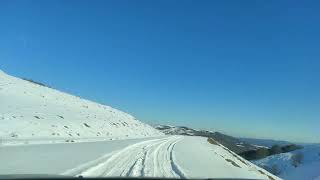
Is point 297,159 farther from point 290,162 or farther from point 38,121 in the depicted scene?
point 38,121

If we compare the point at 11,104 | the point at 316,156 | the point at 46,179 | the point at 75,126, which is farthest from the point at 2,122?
the point at 316,156

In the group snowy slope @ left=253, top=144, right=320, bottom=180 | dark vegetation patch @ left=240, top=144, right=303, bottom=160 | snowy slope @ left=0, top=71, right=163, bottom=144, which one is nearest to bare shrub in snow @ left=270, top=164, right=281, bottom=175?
snowy slope @ left=253, top=144, right=320, bottom=180

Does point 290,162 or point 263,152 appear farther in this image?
point 263,152

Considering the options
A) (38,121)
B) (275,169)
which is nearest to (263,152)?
(275,169)

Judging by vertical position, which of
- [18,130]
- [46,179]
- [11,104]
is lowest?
[46,179]

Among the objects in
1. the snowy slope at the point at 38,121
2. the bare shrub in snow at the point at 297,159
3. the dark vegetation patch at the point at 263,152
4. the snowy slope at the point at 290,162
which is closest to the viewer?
the snowy slope at the point at 38,121

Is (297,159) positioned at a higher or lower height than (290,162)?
higher

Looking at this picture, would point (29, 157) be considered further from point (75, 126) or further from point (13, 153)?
point (75, 126)

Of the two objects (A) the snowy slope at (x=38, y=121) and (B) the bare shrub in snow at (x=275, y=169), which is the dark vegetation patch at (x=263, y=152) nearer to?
(B) the bare shrub in snow at (x=275, y=169)

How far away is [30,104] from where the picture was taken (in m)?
52.8

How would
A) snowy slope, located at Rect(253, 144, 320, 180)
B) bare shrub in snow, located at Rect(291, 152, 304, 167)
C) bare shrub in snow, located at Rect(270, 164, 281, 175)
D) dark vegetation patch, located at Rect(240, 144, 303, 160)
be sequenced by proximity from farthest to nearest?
dark vegetation patch, located at Rect(240, 144, 303, 160)
bare shrub in snow, located at Rect(291, 152, 304, 167)
bare shrub in snow, located at Rect(270, 164, 281, 175)
snowy slope, located at Rect(253, 144, 320, 180)

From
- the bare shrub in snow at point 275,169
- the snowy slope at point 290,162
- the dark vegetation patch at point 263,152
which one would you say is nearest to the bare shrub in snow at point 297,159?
the snowy slope at point 290,162

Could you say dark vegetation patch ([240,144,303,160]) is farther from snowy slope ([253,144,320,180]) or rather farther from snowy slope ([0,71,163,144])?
snowy slope ([0,71,163,144])

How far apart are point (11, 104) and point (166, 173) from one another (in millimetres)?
33786
